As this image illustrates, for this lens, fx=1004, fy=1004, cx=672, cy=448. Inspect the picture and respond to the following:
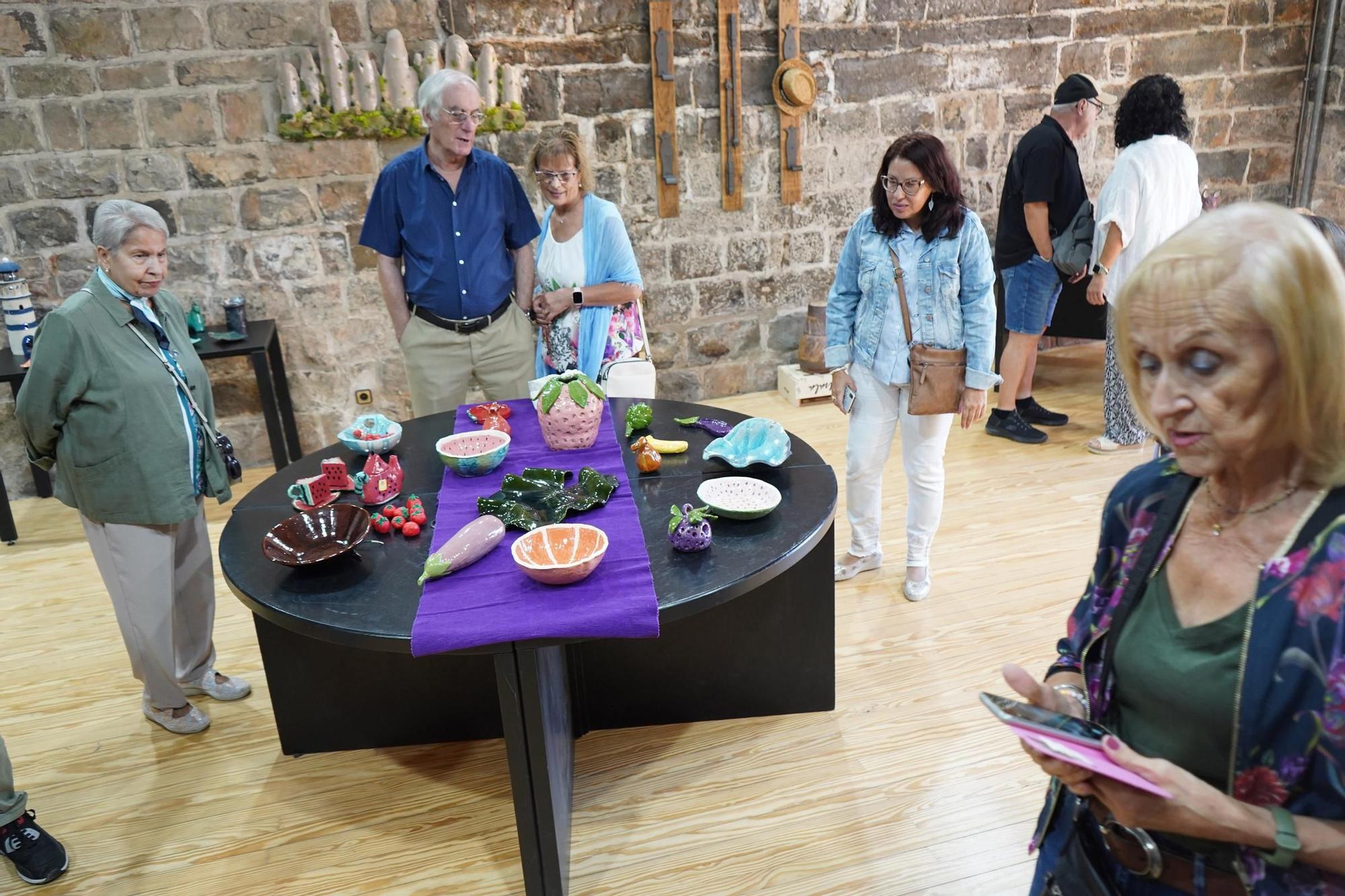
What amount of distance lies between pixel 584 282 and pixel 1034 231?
2.16 m

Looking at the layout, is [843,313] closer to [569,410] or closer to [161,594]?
[569,410]

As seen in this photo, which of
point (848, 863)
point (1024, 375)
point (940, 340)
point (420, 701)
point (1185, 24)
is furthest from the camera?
point (1185, 24)

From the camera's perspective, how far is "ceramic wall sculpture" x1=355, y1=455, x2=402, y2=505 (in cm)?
245

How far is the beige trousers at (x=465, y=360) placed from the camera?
144 inches

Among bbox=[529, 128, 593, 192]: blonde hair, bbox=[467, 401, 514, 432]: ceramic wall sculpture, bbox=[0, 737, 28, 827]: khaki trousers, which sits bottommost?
bbox=[0, 737, 28, 827]: khaki trousers

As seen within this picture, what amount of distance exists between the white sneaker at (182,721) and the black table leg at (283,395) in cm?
192

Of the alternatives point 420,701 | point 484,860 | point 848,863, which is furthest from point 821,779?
point 420,701

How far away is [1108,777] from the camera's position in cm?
112

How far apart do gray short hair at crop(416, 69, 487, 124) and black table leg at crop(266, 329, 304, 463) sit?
5.56 ft

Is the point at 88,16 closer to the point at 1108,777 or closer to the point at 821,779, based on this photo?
the point at 821,779

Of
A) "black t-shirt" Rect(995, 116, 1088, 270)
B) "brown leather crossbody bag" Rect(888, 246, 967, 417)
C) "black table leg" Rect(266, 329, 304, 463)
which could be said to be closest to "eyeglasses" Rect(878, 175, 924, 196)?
"brown leather crossbody bag" Rect(888, 246, 967, 417)

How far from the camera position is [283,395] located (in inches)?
187

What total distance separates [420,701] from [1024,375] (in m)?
3.47

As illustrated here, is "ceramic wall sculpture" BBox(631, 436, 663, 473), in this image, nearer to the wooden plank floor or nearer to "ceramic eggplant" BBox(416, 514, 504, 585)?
"ceramic eggplant" BBox(416, 514, 504, 585)
